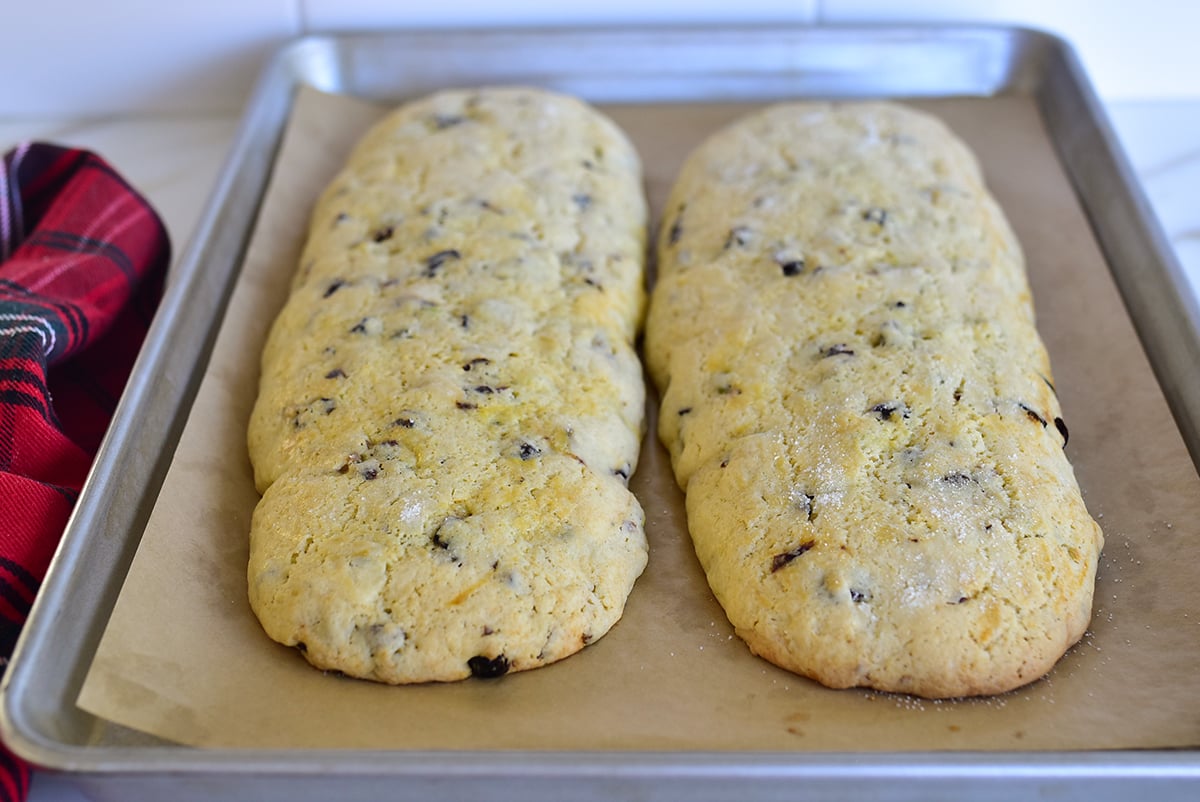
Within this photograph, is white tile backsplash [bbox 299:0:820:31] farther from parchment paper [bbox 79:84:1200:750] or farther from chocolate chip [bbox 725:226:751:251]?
parchment paper [bbox 79:84:1200:750]

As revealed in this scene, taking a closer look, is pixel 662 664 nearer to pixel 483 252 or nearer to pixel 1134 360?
pixel 483 252

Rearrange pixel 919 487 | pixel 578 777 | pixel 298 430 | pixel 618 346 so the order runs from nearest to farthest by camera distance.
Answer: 1. pixel 578 777
2. pixel 919 487
3. pixel 298 430
4. pixel 618 346

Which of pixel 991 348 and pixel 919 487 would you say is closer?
pixel 919 487

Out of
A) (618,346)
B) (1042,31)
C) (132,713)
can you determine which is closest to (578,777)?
(132,713)

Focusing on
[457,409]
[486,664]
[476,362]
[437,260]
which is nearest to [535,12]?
[437,260]

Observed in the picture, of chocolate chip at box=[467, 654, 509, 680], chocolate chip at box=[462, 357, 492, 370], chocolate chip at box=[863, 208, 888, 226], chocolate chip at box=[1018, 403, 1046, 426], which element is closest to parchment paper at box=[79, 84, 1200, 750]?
chocolate chip at box=[467, 654, 509, 680]

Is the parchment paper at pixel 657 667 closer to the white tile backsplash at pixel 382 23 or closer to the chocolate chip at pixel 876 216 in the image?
the chocolate chip at pixel 876 216

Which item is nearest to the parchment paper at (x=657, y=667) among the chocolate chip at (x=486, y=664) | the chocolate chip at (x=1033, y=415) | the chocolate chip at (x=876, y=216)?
the chocolate chip at (x=486, y=664)
